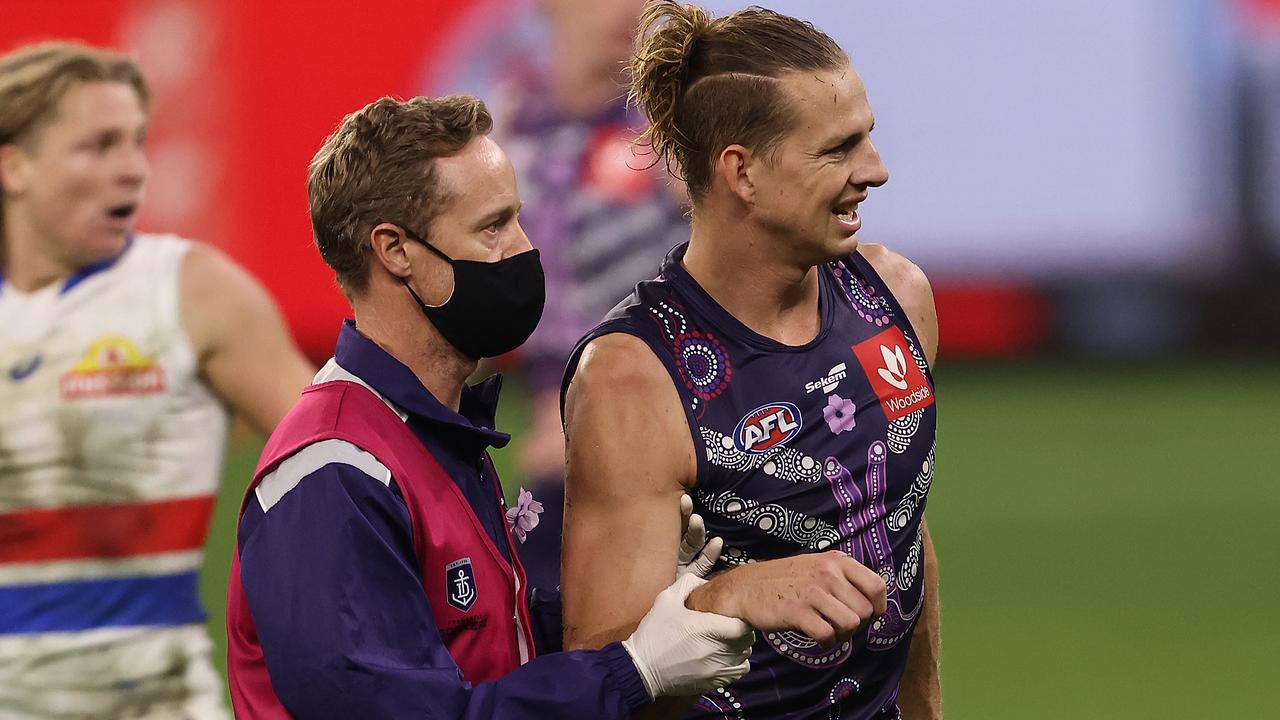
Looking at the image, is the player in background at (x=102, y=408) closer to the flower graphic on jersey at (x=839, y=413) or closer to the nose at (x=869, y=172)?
the flower graphic on jersey at (x=839, y=413)

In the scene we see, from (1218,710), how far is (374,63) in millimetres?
6605

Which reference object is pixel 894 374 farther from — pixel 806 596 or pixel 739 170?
pixel 806 596

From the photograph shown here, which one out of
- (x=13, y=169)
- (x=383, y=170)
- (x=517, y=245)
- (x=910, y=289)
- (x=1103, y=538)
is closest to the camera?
(x=383, y=170)

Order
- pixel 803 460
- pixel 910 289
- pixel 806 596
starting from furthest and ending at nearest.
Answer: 1. pixel 910 289
2. pixel 803 460
3. pixel 806 596

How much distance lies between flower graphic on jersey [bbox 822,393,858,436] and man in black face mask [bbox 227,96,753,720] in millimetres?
362

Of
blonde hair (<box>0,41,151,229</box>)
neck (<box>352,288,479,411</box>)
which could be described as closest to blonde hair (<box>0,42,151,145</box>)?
blonde hair (<box>0,41,151,229</box>)

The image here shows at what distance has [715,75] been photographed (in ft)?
10.6

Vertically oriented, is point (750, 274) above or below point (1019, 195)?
above

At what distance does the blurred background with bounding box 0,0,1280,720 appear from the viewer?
996cm

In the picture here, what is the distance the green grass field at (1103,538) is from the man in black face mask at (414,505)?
2590 mm

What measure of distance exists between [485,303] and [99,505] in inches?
61.2

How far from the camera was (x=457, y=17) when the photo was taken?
10.8 m

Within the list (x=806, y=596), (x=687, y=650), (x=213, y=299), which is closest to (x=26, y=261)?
(x=213, y=299)

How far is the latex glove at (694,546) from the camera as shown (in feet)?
9.87
